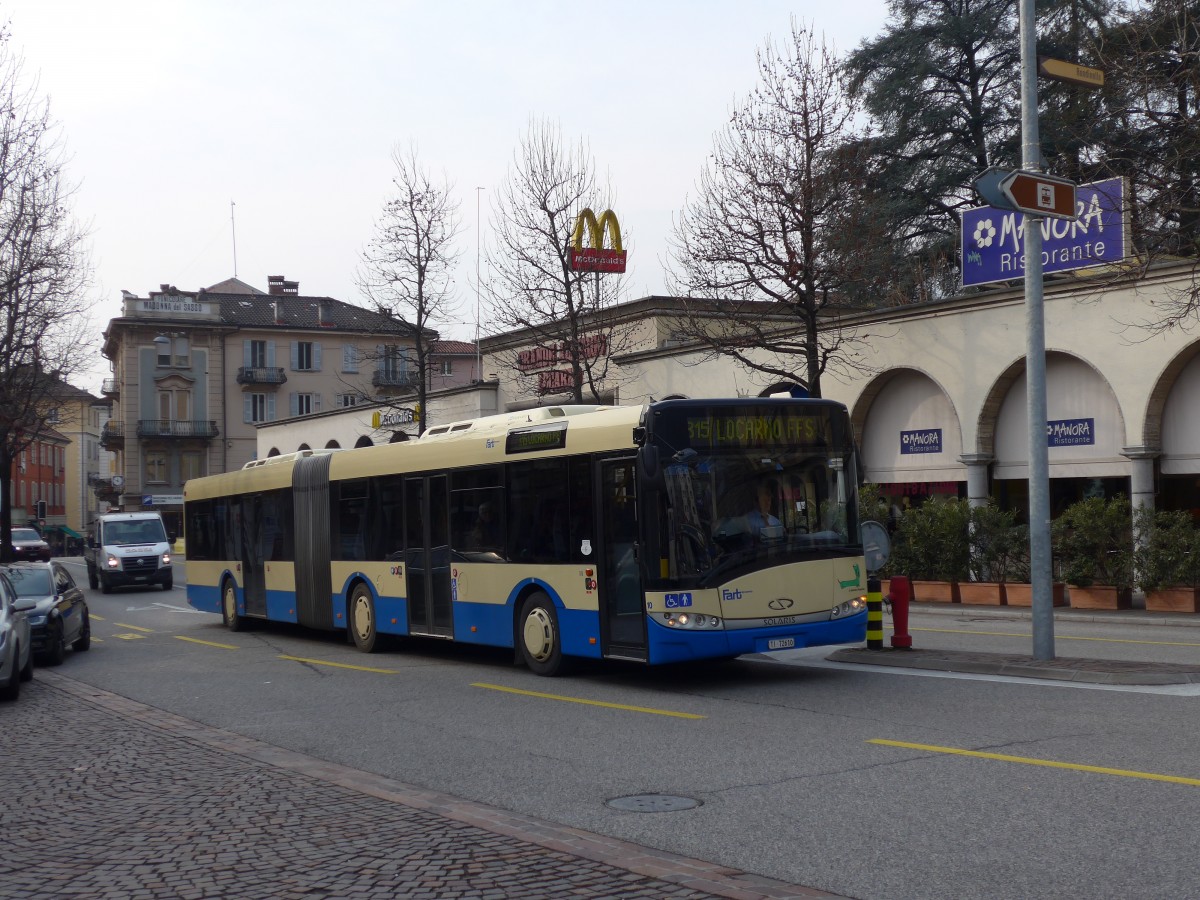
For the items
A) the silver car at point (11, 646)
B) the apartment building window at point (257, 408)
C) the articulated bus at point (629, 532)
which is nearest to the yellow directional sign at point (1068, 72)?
the articulated bus at point (629, 532)

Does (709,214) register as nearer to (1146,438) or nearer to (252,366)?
(1146,438)

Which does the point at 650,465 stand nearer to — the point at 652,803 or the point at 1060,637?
the point at 652,803

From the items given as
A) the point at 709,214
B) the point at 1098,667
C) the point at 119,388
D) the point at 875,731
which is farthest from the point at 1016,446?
the point at 119,388

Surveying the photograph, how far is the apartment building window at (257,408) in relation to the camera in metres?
91.2

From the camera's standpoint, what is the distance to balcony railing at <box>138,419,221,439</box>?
88188 millimetres

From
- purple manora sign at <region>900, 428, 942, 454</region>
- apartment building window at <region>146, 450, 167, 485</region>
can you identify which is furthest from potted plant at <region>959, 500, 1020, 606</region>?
apartment building window at <region>146, 450, 167, 485</region>

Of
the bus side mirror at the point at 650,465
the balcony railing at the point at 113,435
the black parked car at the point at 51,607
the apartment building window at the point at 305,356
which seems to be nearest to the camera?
the bus side mirror at the point at 650,465

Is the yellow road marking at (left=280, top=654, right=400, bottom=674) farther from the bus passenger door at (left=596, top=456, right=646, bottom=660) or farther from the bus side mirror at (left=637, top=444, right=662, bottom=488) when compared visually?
the bus side mirror at (left=637, top=444, right=662, bottom=488)

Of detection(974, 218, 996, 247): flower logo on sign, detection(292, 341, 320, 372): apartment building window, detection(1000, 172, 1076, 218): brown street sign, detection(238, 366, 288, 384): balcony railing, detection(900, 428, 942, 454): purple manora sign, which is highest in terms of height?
detection(292, 341, 320, 372): apartment building window

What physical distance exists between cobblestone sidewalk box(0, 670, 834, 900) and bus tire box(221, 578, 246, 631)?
13399 mm

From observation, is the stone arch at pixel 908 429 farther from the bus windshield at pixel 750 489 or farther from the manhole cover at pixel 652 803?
the manhole cover at pixel 652 803

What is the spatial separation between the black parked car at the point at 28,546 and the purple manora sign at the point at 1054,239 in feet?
126

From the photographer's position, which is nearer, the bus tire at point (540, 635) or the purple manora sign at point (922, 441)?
the bus tire at point (540, 635)

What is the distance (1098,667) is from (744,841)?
23.5 ft
